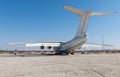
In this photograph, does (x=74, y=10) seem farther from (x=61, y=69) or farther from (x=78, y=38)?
(x=61, y=69)

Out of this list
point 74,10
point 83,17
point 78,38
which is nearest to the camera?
point 74,10

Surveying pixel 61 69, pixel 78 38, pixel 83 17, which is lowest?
pixel 61 69

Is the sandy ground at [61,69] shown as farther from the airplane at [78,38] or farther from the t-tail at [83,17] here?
the t-tail at [83,17]

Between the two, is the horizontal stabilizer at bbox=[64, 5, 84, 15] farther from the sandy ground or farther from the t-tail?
the sandy ground

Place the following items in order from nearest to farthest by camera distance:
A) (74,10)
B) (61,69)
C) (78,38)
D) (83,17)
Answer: (61,69)
(74,10)
(78,38)
(83,17)

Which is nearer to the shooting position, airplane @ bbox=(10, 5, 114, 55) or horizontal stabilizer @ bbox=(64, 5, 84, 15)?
horizontal stabilizer @ bbox=(64, 5, 84, 15)

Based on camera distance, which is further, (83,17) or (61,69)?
(83,17)

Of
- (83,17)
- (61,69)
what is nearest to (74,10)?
(83,17)

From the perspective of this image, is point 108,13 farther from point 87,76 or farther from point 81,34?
point 87,76

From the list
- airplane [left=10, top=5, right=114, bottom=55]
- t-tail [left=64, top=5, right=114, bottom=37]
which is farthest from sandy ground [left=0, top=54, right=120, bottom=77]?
t-tail [left=64, top=5, right=114, bottom=37]

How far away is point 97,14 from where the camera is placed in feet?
126

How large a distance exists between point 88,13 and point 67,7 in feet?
14.8

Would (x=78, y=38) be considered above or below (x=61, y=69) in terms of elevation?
above

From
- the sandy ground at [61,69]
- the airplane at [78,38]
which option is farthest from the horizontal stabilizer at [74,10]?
the sandy ground at [61,69]
